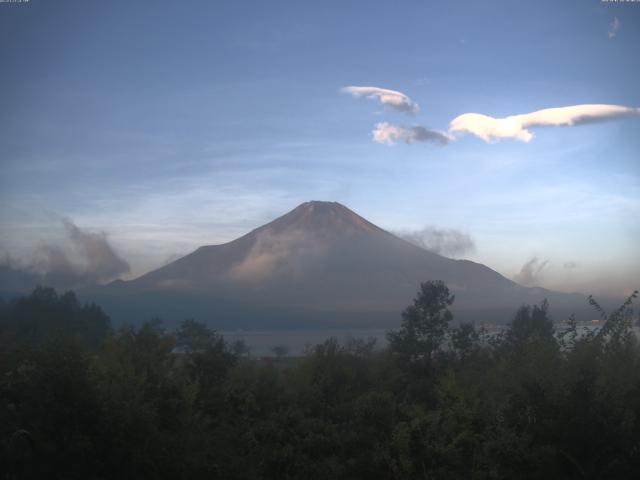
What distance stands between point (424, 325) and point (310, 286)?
85.7 m

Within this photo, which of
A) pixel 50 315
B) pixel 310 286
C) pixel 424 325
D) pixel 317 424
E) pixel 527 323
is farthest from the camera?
pixel 310 286

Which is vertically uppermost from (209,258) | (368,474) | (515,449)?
(209,258)

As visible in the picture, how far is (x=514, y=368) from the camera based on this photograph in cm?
1861

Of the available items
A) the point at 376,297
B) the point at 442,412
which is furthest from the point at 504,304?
the point at 442,412

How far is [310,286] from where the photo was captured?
4626 inches

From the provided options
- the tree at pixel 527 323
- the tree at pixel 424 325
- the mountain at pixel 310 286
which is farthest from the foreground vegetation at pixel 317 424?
the mountain at pixel 310 286

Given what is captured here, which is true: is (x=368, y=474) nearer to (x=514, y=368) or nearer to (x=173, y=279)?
(x=514, y=368)

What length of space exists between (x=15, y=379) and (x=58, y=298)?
169 ft

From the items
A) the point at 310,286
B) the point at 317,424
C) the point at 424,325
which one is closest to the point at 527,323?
the point at 424,325

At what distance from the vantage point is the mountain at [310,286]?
109125 mm

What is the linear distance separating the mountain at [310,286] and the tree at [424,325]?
65753mm

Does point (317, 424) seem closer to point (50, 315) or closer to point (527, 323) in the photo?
point (527, 323)

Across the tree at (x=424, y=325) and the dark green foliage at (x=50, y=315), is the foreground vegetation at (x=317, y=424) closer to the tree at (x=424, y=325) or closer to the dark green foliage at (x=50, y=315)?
the tree at (x=424, y=325)

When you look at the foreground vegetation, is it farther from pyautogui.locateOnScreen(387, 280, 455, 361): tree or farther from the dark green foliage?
the dark green foliage
